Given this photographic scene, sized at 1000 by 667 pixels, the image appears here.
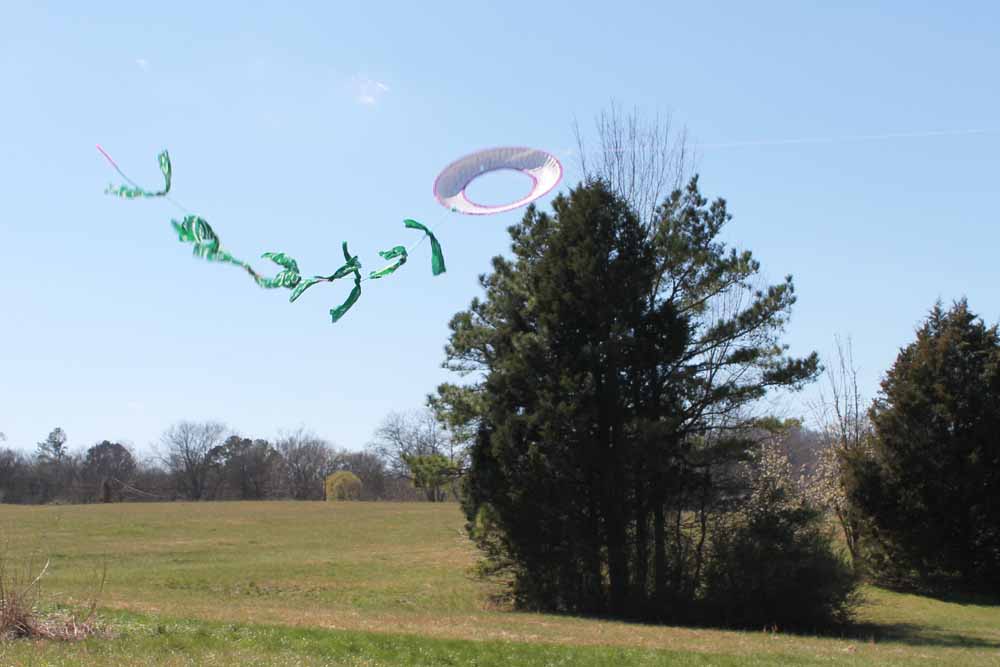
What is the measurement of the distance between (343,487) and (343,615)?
73809 mm

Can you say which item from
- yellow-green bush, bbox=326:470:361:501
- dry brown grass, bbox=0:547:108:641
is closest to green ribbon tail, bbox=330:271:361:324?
dry brown grass, bbox=0:547:108:641

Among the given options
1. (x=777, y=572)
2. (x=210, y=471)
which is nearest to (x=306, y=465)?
(x=210, y=471)

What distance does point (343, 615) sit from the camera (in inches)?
670

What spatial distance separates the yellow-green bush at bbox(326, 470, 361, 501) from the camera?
88.6 metres

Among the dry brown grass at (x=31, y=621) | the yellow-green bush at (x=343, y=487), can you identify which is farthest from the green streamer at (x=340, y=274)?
the yellow-green bush at (x=343, y=487)

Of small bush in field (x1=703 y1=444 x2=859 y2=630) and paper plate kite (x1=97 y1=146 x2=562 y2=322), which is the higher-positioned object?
paper plate kite (x1=97 y1=146 x2=562 y2=322)

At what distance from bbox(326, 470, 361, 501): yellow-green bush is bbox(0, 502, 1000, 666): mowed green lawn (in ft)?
134

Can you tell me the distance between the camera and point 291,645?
12398mm

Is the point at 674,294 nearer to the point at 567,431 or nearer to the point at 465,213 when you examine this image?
the point at 567,431

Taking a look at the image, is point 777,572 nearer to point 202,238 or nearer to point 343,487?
point 202,238

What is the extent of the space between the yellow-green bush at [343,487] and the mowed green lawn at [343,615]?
1612 inches

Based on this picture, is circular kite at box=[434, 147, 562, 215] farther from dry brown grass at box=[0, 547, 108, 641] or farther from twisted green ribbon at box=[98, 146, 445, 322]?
dry brown grass at box=[0, 547, 108, 641]

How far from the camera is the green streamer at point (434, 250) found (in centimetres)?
977

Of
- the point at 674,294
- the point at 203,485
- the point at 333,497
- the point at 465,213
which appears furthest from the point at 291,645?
the point at 203,485
